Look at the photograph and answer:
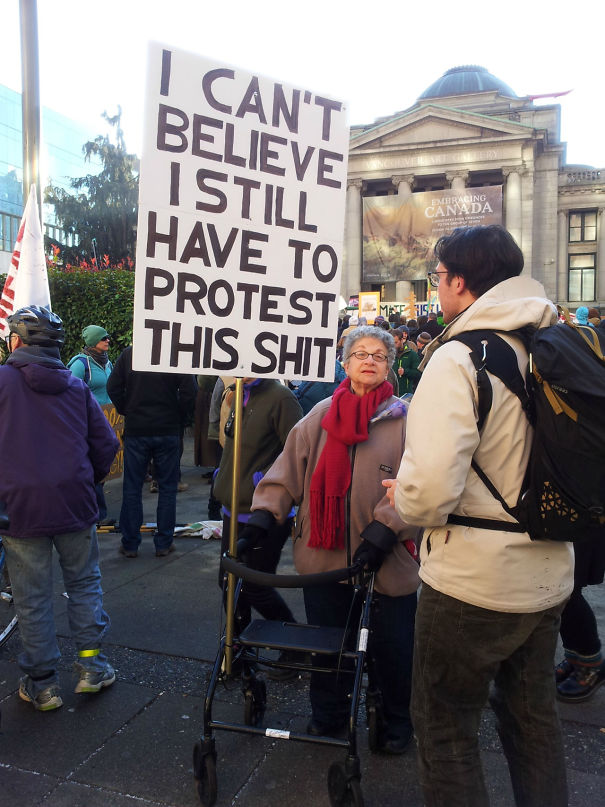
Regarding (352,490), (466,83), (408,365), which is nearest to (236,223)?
(352,490)

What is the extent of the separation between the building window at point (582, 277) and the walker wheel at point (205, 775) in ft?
176

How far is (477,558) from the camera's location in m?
2.02

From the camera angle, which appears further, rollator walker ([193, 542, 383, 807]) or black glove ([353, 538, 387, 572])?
black glove ([353, 538, 387, 572])

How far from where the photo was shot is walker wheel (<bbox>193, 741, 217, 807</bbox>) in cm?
265

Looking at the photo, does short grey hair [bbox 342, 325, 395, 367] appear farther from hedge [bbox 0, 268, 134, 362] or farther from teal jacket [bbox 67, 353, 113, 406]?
hedge [bbox 0, 268, 134, 362]

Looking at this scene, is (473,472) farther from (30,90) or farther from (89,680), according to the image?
(30,90)

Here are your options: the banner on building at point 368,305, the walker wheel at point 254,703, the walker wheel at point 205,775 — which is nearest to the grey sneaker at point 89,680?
the walker wheel at point 254,703

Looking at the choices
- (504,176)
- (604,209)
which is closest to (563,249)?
(604,209)

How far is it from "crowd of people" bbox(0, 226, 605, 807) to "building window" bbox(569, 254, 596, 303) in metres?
52.7

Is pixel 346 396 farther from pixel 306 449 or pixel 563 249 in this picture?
pixel 563 249

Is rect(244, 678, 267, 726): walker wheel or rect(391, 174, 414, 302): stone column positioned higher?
rect(391, 174, 414, 302): stone column

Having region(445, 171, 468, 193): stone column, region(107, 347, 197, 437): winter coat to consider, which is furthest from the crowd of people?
region(445, 171, 468, 193): stone column

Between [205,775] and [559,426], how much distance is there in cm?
189

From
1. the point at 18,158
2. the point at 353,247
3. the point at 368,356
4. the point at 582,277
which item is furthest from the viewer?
the point at 18,158
